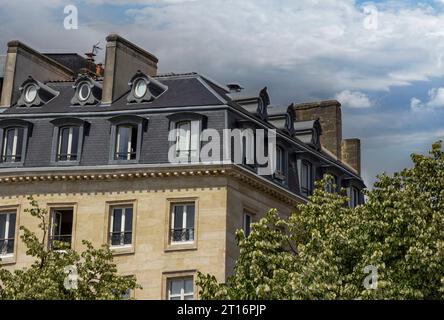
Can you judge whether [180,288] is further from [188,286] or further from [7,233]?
[7,233]

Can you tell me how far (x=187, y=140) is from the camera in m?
41.9

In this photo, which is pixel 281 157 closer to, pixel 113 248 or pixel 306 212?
pixel 113 248

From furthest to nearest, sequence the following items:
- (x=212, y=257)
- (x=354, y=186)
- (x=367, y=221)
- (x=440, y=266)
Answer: (x=354, y=186)
(x=212, y=257)
(x=367, y=221)
(x=440, y=266)

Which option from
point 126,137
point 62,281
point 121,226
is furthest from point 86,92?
point 62,281

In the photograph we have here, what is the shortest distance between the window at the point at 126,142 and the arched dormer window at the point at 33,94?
12.3ft

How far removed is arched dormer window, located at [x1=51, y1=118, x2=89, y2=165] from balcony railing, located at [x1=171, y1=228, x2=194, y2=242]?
4448 millimetres

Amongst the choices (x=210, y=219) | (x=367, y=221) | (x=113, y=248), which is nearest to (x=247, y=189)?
(x=210, y=219)

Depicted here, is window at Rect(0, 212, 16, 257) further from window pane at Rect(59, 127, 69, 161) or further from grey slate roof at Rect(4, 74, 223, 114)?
grey slate roof at Rect(4, 74, 223, 114)

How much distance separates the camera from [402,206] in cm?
Result: 2977

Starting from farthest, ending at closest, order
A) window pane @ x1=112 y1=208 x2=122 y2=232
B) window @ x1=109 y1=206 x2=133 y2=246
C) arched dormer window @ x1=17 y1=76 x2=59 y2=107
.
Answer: arched dormer window @ x1=17 y1=76 x2=59 y2=107 < window pane @ x1=112 y1=208 x2=122 y2=232 < window @ x1=109 y1=206 x2=133 y2=246

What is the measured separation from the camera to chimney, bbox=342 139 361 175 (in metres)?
53.8

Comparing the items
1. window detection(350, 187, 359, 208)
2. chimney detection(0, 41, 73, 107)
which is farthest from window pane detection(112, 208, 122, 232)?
window detection(350, 187, 359, 208)

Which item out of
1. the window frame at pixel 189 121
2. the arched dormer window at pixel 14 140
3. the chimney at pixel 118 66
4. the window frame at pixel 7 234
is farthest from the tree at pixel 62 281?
the chimney at pixel 118 66

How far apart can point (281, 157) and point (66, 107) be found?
26.8 feet
